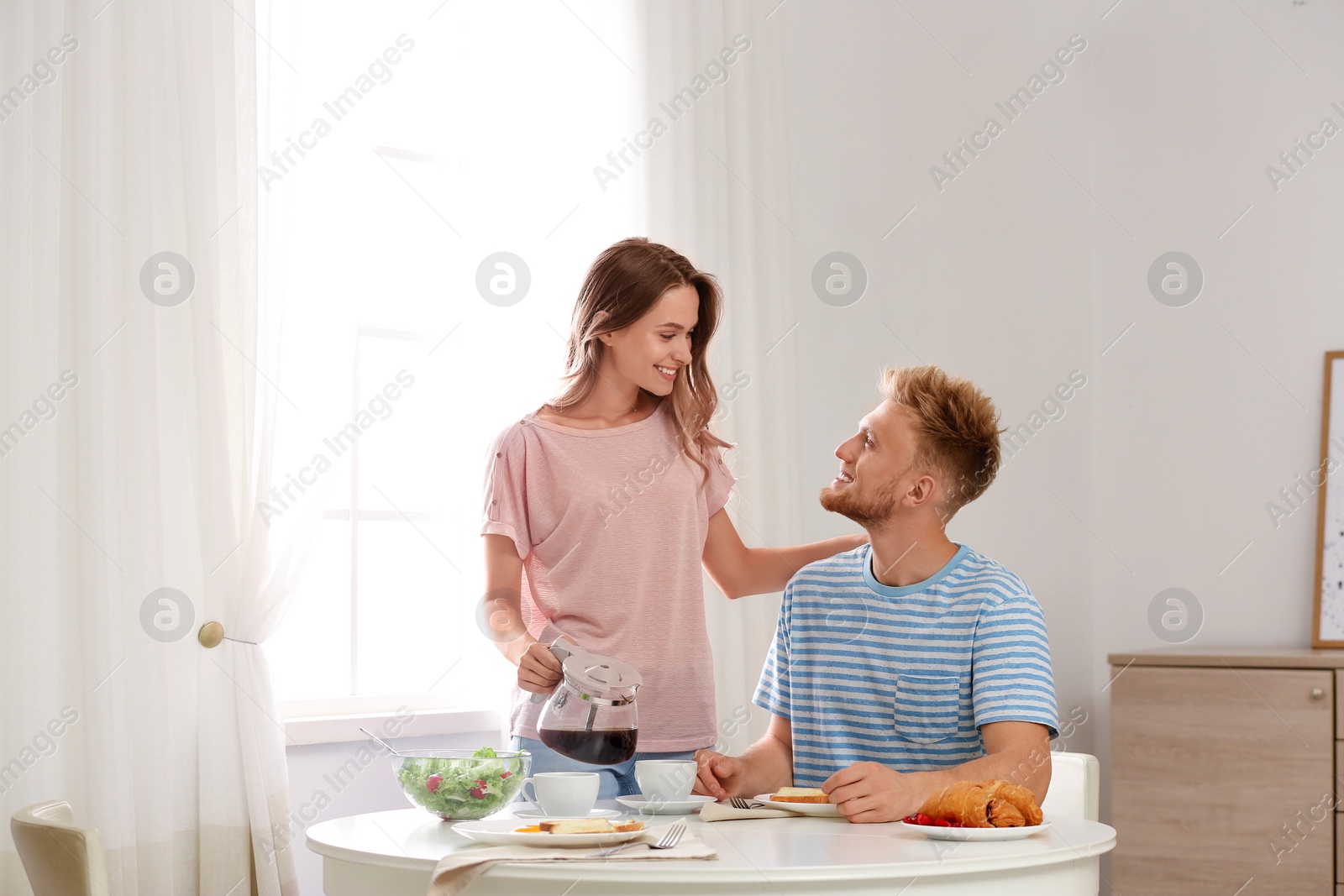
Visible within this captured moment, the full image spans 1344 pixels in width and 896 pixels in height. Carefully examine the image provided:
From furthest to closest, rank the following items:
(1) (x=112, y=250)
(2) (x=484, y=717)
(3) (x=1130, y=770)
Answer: (3) (x=1130, y=770) < (2) (x=484, y=717) < (1) (x=112, y=250)

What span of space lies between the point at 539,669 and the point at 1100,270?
3.21 meters

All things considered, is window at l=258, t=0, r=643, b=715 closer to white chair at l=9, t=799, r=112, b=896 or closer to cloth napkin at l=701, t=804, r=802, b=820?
white chair at l=9, t=799, r=112, b=896

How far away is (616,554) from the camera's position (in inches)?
82.3

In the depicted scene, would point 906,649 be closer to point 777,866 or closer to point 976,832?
point 976,832

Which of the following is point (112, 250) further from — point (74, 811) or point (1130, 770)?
point (1130, 770)

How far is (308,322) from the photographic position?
2564mm

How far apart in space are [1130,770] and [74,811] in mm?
2665

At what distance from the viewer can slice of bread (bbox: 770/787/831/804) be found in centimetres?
149

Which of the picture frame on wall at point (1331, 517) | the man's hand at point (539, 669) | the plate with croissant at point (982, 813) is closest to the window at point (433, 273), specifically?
the man's hand at point (539, 669)

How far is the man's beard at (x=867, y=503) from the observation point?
186 centimetres

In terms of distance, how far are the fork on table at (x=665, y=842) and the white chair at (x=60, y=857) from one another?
1.90 ft

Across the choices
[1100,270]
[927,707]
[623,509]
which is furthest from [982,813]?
[1100,270]

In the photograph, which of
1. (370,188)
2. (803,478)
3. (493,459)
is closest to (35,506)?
(493,459)

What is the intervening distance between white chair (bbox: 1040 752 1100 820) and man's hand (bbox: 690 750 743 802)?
1.54ft
